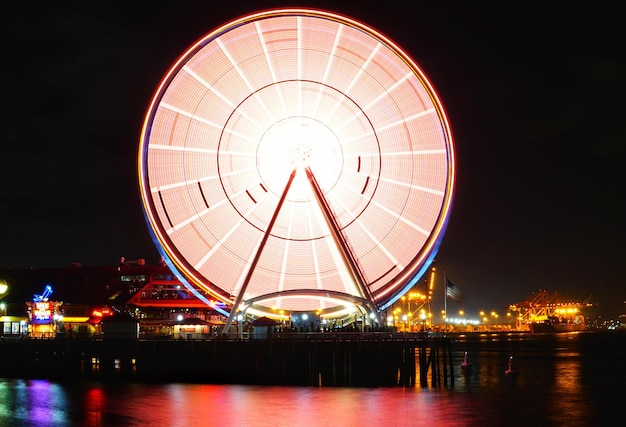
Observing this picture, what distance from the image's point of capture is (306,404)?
38.0 metres

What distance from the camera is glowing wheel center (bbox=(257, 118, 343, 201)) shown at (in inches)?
1861

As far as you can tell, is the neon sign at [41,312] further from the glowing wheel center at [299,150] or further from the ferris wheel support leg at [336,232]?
the ferris wheel support leg at [336,232]

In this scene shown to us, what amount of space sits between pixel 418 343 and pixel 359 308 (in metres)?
3.68

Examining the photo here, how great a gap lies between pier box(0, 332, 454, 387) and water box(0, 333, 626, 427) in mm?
2016

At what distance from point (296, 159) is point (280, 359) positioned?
10.1 m

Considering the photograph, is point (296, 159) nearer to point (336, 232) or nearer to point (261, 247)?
point (336, 232)

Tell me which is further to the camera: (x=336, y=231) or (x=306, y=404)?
(x=336, y=231)

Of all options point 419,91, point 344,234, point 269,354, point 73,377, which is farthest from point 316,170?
point 73,377

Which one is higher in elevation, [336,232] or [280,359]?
[336,232]

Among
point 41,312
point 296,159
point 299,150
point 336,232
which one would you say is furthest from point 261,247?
point 41,312

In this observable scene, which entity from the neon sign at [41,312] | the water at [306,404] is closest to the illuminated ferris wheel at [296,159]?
the water at [306,404]

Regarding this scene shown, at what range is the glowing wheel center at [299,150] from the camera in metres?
47.3

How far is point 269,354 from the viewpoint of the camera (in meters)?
47.5

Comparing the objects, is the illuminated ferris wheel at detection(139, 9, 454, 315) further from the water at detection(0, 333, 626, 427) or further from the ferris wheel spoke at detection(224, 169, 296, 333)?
the water at detection(0, 333, 626, 427)
